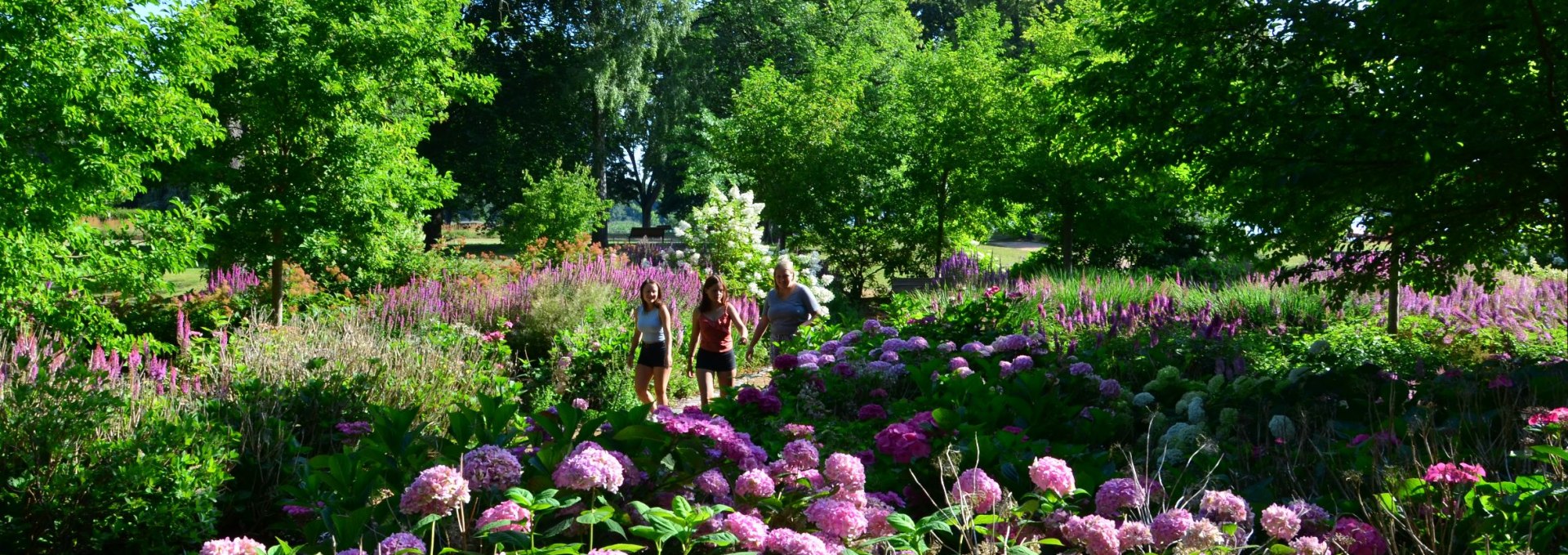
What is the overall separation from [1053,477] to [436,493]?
1513 millimetres

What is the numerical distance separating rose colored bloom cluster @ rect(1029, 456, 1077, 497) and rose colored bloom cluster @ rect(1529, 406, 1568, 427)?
1.77m

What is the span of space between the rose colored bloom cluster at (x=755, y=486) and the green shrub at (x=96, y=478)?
8.17 feet

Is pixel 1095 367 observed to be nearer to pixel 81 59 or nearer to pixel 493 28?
pixel 81 59

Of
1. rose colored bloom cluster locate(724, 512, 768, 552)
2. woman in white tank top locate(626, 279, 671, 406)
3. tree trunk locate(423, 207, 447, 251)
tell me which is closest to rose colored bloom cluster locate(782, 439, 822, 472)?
rose colored bloom cluster locate(724, 512, 768, 552)

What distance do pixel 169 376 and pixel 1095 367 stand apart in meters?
5.01

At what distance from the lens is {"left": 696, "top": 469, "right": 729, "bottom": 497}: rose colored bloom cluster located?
2.82 meters

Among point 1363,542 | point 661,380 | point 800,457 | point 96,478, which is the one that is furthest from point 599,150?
point 1363,542

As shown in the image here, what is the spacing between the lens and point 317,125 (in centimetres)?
947

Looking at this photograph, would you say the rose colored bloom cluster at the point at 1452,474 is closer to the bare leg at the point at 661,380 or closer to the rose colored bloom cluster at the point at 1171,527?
the rose colored bloom cluster at the point at 1171,527

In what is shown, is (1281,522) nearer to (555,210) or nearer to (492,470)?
(492,470)

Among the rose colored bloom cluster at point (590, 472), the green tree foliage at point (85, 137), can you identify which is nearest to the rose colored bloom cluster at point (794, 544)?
the rose colored bloom cluster at point (590, 472)

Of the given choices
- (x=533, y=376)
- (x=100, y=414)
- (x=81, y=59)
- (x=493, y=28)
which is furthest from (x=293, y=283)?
(x=493, y=28)

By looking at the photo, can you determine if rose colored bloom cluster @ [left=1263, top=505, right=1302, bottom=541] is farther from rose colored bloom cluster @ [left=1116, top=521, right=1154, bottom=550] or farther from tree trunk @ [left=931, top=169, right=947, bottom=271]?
tree trunk @ [left=931, top=169, right=947, bottom=271]

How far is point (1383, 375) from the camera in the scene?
15.9 ft
